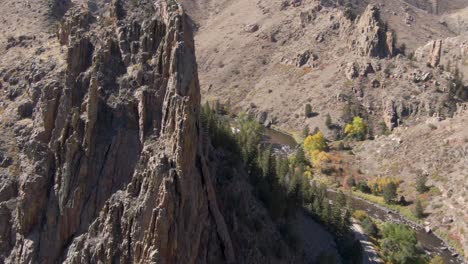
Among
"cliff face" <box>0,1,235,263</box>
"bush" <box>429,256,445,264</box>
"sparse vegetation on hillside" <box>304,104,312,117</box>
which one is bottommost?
"bush" <box>429,256,445,264</box>

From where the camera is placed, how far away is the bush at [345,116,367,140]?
139 meters

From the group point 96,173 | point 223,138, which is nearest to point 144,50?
point 96,173

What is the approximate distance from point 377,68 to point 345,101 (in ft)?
46.2

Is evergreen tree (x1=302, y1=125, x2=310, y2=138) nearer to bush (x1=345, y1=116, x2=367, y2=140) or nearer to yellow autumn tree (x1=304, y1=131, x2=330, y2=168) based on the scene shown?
yellow autumn tree (x1=304, y1=131, x2=330, y2=168)

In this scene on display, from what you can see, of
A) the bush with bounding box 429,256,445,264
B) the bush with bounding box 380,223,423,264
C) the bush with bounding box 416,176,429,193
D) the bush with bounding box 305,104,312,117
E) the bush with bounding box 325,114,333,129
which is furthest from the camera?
the bush with bounding box 305,104,312,117

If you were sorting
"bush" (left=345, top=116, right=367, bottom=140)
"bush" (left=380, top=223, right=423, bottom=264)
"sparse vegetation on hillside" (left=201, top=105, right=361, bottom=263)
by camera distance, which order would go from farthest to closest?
"bush" (left=345, top=116, right=367, bottom=140) → "bush" (left=380, top=223, right=423, bottom=264) → "sparse vegetation on hillside" (left=201, top=105, right=361, bottom=263)

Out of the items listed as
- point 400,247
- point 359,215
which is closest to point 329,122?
point 359,215

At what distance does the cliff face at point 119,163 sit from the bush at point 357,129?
3856 inches

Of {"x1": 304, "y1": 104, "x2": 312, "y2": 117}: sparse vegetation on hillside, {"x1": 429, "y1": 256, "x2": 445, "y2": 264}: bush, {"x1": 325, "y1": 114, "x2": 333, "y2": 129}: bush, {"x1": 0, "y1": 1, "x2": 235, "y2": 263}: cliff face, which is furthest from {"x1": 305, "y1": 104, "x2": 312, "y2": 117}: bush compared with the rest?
{"x1": 0, "y1": 1, "x2": 235, "y2": 263}: cliff face

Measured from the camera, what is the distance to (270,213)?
2613 inches

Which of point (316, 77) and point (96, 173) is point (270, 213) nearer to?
point (96, 173)

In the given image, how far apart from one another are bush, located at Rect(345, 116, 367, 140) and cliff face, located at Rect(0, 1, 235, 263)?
97.9 meters

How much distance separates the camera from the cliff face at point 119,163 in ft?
133

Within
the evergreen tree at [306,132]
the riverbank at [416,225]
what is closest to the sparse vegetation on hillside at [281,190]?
the riverbank at [416,225]
